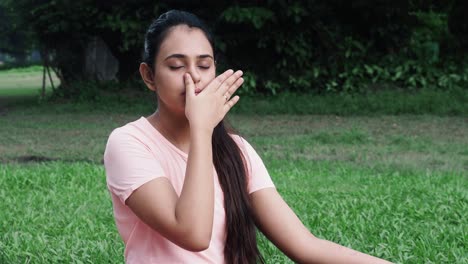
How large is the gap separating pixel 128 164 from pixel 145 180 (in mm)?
76

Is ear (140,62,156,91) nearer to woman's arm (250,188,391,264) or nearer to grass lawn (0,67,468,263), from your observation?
woman's arm (250,188,391,264)

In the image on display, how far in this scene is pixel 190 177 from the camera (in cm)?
205

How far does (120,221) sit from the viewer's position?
2322 millimetres

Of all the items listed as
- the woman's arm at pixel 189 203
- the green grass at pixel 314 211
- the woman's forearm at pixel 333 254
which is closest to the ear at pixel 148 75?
the woman's arm at pixel 189 203

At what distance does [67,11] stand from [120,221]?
1323cm

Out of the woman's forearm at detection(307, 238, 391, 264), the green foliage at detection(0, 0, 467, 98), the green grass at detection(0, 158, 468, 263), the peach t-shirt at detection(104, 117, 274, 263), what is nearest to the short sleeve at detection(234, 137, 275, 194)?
the peach t-shirt at detection(104, 117, 274, 263)

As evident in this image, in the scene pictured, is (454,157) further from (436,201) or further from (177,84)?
(177,84)

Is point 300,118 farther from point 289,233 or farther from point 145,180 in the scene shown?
point 145,180

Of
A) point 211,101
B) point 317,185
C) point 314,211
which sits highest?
point 211,101

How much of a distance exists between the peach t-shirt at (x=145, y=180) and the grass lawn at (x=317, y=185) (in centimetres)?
176

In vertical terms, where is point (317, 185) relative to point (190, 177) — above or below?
below

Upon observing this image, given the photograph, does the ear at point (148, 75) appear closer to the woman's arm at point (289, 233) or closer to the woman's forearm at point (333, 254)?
the woman's arm at point (289, 233)

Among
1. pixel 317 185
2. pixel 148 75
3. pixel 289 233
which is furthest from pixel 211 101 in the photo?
pixel 317 185

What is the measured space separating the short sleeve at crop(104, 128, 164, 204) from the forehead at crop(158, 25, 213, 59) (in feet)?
0.81
